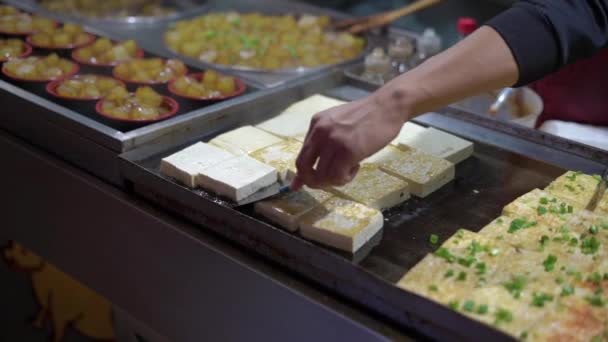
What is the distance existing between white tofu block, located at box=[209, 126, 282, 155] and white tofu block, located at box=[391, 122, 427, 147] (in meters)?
0.41

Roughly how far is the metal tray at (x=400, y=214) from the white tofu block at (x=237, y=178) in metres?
0.04

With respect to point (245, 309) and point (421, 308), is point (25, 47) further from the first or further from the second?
point (421, 308)

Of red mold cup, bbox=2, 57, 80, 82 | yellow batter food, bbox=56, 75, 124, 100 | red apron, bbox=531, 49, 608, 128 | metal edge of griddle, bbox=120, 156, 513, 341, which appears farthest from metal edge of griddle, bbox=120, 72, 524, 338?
red apron, bbox=531, 49, 608, 128

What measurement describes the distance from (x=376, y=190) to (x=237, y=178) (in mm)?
412

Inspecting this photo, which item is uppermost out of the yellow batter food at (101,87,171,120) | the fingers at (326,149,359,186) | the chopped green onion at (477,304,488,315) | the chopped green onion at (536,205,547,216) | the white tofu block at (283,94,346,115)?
the fingers at (326,149,359,186)

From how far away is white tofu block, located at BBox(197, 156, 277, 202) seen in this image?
1.87 meters

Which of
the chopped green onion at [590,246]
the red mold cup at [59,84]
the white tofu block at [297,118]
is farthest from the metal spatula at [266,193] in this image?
the red mold cup at [59,84]

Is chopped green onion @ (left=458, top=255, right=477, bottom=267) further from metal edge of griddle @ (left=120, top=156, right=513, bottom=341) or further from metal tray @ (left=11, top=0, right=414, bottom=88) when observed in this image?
metal tray @ (left=11, top=0, right=414, bottom=88)

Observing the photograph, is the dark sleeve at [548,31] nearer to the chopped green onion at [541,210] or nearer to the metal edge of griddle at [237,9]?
the chopped green onion at [541,210]

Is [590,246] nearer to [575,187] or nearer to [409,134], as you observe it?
[575,187]

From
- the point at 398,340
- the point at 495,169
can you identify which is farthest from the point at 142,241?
the point at 495,169

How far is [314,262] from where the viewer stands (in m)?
1.64

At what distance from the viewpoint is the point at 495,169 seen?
2.16 meters

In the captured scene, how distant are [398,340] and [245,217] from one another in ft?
1.72
